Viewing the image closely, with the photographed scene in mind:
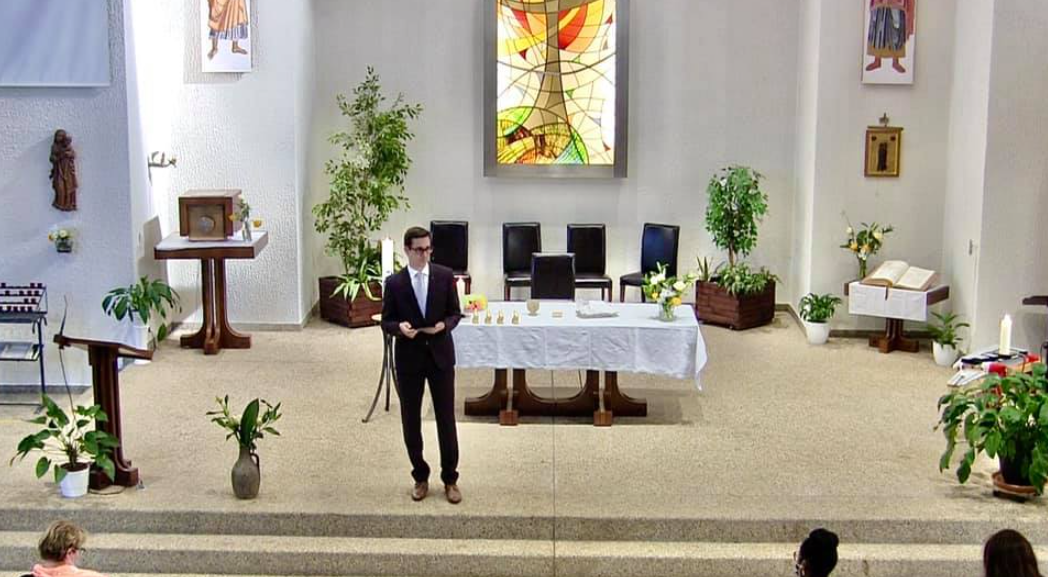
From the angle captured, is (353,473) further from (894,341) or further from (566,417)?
(894,341)

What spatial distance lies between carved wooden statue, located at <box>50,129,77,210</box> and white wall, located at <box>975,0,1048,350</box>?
6.44 metres

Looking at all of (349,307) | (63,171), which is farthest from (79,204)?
(349,307)

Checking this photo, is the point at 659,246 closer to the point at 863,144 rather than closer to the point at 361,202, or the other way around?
the point at 863,144

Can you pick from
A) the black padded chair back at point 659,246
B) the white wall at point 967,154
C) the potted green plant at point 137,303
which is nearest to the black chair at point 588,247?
the black padded chair back at point 659,246

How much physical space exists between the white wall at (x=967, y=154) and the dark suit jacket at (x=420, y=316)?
4662 millimetres

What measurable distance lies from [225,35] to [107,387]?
436cm

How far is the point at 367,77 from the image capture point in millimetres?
11625

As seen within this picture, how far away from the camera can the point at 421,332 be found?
22.2 feet

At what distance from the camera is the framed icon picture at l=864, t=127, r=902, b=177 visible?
34.8ft

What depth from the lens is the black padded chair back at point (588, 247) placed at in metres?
11.6

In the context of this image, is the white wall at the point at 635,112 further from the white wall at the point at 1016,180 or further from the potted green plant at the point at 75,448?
the potted green plant at the point at 75,448

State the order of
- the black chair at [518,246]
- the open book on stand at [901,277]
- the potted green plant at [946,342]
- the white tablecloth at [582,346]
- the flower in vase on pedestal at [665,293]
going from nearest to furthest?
the white tablecloth at [582,346] < the flower in vase on pedestal at [665,293] < the potted green plant at [946,342] < the open book on stand at [901,277] < the black chair at [518,246]

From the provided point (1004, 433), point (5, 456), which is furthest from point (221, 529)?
point (1004, 433)

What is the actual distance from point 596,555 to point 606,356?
5.83 ft
